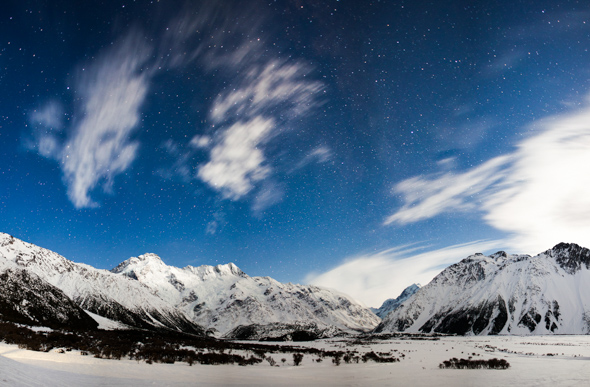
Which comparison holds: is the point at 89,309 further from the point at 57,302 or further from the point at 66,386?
the point at 66,386

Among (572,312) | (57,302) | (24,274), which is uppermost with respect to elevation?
(24,274)

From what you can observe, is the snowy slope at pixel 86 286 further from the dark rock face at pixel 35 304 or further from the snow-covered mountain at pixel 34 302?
the dark rock face at pixel 35 304

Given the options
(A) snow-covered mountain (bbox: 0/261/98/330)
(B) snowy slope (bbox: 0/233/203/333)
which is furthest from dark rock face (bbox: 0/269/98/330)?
(B) snowy slope (bbox: 0/233/203/333)

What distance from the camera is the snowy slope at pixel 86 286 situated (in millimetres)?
153875

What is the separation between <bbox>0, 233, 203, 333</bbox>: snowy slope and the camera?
154 metres

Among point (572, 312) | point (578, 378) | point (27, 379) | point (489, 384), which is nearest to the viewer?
point (27, 379)

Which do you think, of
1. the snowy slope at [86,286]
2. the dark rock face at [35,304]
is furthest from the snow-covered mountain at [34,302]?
the snowy slope at [86,286]

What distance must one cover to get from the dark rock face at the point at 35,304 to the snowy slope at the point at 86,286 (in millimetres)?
48381

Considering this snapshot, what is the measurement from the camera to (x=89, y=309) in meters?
153

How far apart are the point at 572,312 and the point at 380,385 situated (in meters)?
230

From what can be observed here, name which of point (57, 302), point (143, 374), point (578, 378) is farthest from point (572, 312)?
point (57, 302)

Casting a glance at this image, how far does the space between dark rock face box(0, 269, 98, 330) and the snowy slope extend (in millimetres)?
48381

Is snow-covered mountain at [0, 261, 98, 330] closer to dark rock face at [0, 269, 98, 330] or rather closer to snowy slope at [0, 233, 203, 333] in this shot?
dark rock face at [0, 269, 98, 330]

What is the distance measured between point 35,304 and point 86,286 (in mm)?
89871
